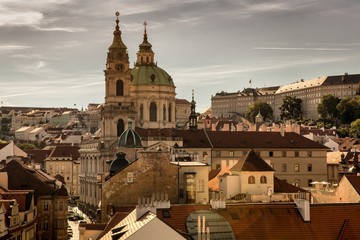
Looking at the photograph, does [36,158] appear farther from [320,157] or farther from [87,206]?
[320,157]

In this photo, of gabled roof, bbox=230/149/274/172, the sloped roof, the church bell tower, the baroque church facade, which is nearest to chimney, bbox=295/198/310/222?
gabled roof, bbox=230/149/274/172

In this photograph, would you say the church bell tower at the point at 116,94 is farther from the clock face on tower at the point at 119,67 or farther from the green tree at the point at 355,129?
the green tree at the point at 355,129

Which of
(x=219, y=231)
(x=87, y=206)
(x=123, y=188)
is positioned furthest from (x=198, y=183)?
(x=87, y=206)

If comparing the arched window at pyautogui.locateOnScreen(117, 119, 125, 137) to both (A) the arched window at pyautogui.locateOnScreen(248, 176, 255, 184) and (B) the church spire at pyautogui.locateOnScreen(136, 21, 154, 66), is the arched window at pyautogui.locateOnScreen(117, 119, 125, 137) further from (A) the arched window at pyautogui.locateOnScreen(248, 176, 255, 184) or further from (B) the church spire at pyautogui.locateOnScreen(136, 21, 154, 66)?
(A) the arched window at pyautogui.locateOnScreen(248, 176, 255, 184)

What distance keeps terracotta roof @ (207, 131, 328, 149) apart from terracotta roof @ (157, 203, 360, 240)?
67416 millimetres

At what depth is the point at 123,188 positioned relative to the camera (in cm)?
5734

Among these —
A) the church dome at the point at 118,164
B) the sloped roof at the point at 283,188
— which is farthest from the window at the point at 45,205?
the sloped roof at the point at 283,188

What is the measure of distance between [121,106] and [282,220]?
68.1m

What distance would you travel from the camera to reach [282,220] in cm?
4150

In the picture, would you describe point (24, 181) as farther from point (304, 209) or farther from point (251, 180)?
point (304, 209)

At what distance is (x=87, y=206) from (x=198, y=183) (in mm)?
50291

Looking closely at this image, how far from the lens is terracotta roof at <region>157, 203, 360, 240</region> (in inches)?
1586

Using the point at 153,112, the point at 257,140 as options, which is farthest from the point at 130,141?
the point at 153,112

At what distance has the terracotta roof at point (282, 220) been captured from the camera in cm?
4028
